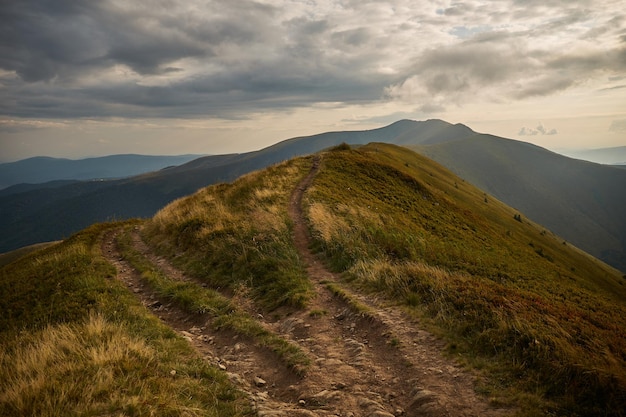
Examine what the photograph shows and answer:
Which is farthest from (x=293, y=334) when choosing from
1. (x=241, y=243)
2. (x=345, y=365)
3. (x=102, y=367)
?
(x=241, y=243)

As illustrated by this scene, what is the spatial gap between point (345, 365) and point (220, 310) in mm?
5542

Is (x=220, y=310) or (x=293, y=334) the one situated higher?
(x=220, y=310)

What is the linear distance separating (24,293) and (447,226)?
3076cm

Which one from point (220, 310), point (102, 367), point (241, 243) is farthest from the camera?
point (241, 243)

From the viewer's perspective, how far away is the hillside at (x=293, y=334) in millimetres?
6781

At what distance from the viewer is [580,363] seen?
7.37m

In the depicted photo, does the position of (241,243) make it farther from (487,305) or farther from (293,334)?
(487,305)

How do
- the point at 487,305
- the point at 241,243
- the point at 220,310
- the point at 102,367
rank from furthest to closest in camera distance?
the point at 241,243 < the point at 220,310 < the point at 487,305 < the point at 102,367

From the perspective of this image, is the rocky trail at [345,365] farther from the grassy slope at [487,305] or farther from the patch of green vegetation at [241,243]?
the patch of green vegetation at [241,243]

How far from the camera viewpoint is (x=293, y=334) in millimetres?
10562

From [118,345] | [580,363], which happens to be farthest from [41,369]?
[580,363]

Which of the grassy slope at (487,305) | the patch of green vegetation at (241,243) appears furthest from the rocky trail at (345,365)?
the patch of green vegetation at (241,243)

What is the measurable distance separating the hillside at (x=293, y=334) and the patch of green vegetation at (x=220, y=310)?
0.06 meters

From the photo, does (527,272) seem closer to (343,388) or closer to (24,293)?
(343,388)
